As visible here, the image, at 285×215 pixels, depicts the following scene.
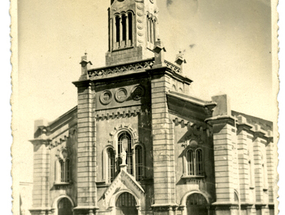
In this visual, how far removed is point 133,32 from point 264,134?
11936 millimetres

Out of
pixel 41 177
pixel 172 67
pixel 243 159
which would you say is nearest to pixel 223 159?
pixel 243 159

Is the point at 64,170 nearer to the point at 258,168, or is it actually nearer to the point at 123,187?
the point at 123,187

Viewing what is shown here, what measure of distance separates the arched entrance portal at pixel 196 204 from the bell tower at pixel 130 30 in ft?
33.1

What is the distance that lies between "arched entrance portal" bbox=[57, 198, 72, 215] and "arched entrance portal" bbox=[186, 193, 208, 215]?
863 centimetres

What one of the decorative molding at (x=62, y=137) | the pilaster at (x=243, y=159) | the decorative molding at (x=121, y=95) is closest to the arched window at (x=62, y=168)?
the decorative molding at (x=62, y=137)

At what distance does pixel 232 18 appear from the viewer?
24047 millimetres

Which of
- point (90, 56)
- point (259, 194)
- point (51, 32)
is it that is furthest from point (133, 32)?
point (259, 194)

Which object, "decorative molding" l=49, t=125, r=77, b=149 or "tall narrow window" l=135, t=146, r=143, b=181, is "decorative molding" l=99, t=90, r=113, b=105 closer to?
"decorative molding" l=49, t=125, r=77, b=149

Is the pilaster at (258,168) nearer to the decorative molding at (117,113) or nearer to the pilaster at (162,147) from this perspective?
the pilaster at (162,147)

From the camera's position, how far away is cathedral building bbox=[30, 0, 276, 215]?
2478cm

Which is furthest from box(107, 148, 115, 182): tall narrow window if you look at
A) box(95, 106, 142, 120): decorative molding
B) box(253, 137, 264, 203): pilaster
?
box(253, 137, 264, 203): pilaster

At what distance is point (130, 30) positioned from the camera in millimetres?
29484

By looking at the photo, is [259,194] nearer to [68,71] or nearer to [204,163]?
[204,163]

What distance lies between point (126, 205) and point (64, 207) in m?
5.02
